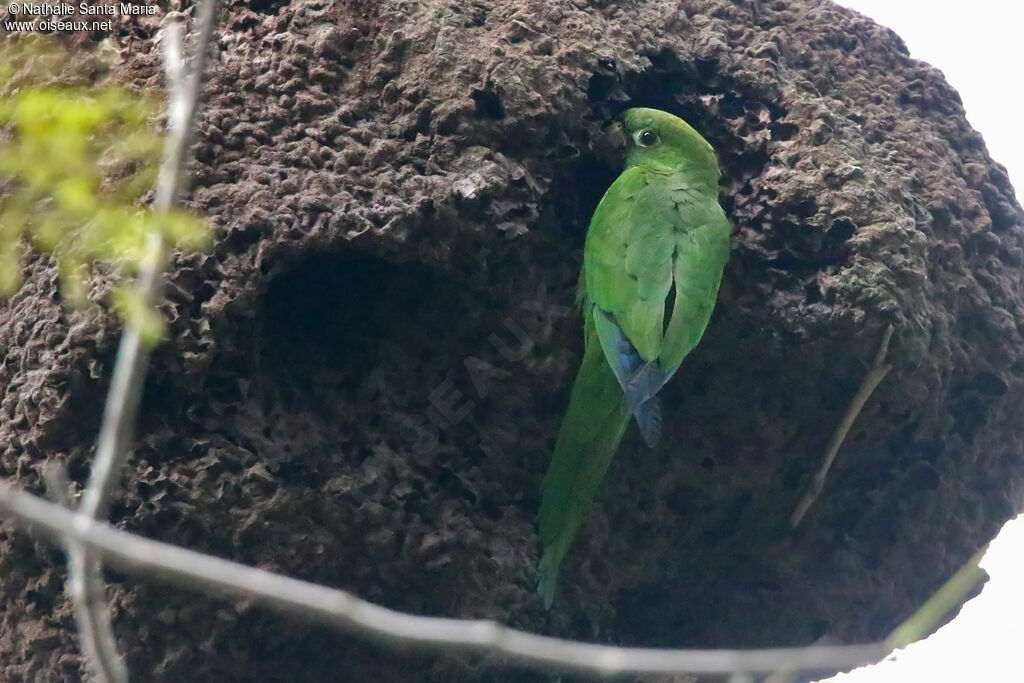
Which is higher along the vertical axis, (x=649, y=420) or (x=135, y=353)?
(x=135, y=353)

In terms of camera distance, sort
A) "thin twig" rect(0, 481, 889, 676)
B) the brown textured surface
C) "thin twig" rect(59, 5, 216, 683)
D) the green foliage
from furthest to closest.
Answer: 1. the brown textured surface
2. the green foliage
3. "thin twig" rect(59, 5, 216, 683)
4. "thin twig" rect(0, 481, 889, 676)

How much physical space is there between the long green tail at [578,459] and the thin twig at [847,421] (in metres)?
0.65

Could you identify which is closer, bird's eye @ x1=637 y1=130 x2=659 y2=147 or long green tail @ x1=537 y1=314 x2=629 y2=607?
long green tail @ x1=537 y1=314 x2=629 y2=607

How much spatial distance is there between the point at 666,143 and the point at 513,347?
30.3 inches

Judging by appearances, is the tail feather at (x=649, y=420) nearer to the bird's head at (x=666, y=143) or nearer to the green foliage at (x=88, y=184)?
the bird's head at (x=666, y=143)

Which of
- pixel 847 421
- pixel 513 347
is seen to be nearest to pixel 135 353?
pixel 513 347

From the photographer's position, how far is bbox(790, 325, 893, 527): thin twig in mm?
2773

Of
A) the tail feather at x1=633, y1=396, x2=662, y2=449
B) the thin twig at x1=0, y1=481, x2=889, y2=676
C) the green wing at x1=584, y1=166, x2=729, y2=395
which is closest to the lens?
the thin twig at x1=0, y1=481, x2=889, y2=676

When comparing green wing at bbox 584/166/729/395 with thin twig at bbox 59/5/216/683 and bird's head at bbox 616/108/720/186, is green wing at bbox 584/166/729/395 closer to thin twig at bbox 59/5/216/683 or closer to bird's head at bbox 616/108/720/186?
bird's head at bbox 616/108/720/186

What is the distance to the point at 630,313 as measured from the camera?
107 inches

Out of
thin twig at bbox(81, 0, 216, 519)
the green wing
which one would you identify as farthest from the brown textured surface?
thin twig at bbox(81, 0, 216, 519)

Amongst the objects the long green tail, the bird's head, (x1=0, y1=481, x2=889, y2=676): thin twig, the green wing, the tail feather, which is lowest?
the long green tail

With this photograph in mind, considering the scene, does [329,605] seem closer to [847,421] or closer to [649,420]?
[649,420]

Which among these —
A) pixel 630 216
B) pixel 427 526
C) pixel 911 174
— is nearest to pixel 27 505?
pixel 427 526
